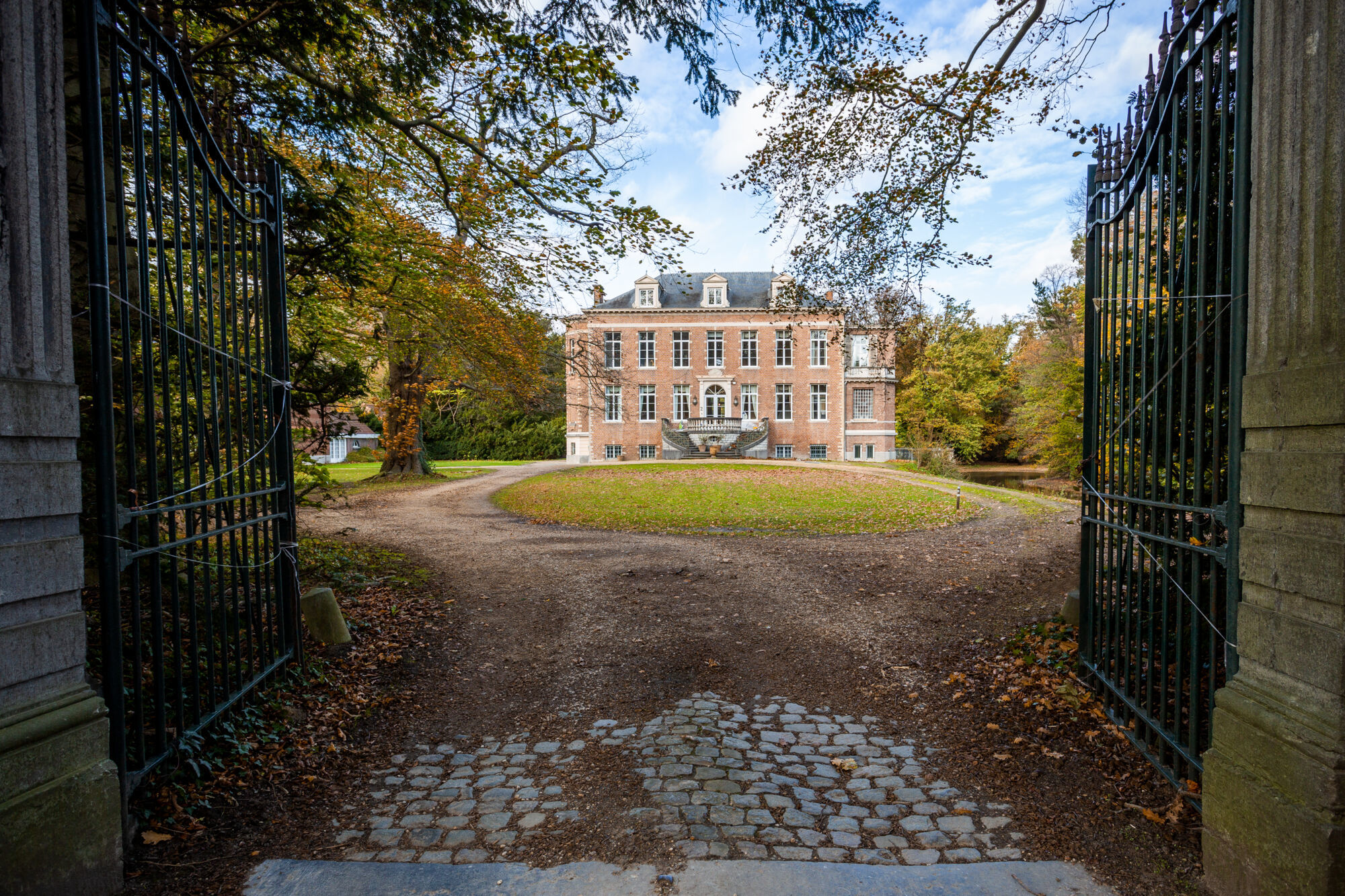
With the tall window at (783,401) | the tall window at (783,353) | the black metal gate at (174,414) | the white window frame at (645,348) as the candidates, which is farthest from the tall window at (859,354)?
the black metal gate at (174,414)

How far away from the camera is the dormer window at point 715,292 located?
34406mm

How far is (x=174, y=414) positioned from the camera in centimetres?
477

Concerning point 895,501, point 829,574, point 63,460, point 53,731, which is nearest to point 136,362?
point 63,460

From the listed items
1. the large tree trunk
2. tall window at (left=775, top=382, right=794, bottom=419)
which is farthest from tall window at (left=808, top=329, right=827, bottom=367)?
the large tree trunk

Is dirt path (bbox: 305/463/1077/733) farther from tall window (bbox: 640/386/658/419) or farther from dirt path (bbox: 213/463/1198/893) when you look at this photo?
tall window (bbox: 640/386/658/419)

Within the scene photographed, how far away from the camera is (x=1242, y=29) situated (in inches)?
95.1

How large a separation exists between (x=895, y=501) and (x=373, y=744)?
12.8 meters

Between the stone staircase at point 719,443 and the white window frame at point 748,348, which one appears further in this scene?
the white window frame at point 748,348

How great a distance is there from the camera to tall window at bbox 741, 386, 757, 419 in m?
34.8

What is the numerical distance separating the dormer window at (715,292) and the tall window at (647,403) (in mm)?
5218

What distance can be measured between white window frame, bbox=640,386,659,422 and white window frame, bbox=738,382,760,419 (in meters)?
4.52

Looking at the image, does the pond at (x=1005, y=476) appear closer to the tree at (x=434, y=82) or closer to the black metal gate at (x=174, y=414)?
the tree at (x=434, y=82)

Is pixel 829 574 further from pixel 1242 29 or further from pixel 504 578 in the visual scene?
pixel 1242 29

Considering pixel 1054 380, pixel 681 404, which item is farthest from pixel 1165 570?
pixel 681 404
